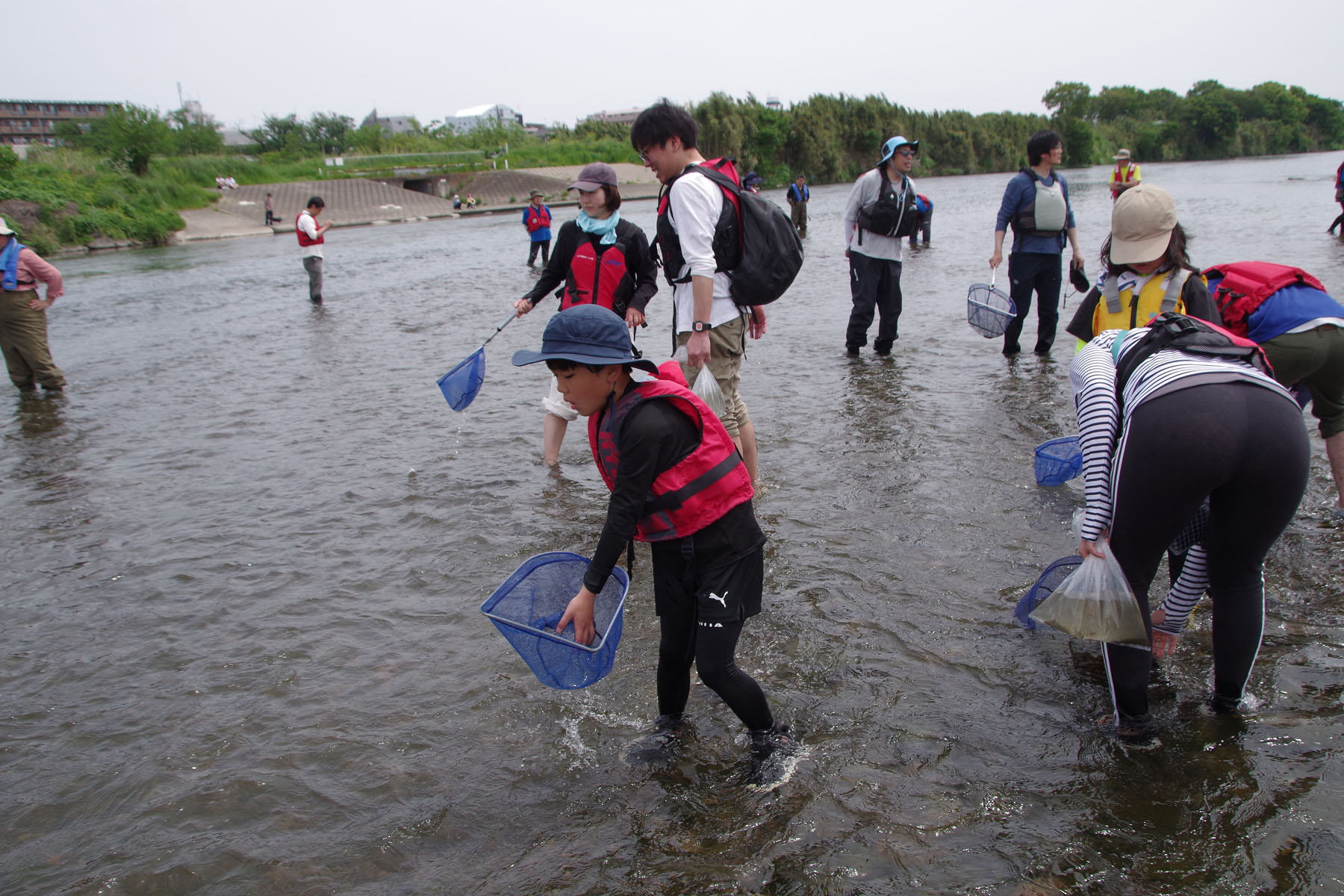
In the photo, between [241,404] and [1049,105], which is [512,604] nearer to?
[241,404]

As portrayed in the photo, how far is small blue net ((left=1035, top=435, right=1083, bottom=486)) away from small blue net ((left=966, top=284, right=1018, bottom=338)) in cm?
304

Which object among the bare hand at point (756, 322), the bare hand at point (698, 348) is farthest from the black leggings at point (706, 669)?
the bare hand at point (756, 322)

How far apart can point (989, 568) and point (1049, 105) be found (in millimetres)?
139408

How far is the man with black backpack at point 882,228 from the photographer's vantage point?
7676mm

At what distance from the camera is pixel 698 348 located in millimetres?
4395

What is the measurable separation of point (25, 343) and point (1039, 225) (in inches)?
410

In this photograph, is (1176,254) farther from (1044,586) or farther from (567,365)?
(567,365)

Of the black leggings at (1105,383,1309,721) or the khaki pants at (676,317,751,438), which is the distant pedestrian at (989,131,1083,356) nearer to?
the khaki pants at (676,317,751,438)

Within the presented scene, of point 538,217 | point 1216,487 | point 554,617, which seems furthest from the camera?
point 538,217

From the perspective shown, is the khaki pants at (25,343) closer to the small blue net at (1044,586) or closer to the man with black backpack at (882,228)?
the man with black backpack at (882,228)

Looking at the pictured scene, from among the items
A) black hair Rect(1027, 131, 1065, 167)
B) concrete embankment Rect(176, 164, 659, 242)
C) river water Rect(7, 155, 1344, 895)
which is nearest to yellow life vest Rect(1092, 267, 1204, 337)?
river water Rect(7, 155, 1344, 895)

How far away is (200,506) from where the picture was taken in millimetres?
5793

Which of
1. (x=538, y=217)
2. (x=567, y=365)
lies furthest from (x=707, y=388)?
(x=538, y=217)

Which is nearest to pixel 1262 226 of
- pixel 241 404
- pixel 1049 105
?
pixel 241 404
